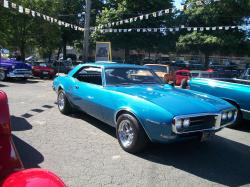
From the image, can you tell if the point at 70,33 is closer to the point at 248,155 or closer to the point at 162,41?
the point at 162,41

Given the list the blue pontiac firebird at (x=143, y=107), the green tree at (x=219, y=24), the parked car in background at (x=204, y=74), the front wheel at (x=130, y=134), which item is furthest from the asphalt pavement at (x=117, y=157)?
the green tree at (x=219, y=24)

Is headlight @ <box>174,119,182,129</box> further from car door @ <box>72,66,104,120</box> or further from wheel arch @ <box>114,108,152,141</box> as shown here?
car door @ <box>72,66,104,120</box>

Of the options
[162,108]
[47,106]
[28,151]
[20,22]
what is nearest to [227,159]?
[162,108]

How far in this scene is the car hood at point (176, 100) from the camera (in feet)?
17.0

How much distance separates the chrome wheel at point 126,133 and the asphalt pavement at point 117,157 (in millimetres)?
175

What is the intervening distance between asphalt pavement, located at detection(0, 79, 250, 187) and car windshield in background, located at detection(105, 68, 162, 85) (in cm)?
107

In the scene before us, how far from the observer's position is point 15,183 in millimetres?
2375

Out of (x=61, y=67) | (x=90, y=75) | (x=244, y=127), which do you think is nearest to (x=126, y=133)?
(x=90, y=75)

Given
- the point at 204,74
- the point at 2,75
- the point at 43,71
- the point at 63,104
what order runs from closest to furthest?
1. the point at 63,104
2. the point at 204,74
3. the point at 2,75
4. the point at 43,71

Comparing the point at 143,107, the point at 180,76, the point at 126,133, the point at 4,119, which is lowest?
the point at 126,133

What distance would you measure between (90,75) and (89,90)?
2.07 ft

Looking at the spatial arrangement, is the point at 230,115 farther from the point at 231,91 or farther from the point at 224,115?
the point at 231,91

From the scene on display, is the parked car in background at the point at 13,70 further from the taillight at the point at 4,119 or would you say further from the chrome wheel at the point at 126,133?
the taillight at the point at 4,119

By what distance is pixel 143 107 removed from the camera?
5.32 metres
